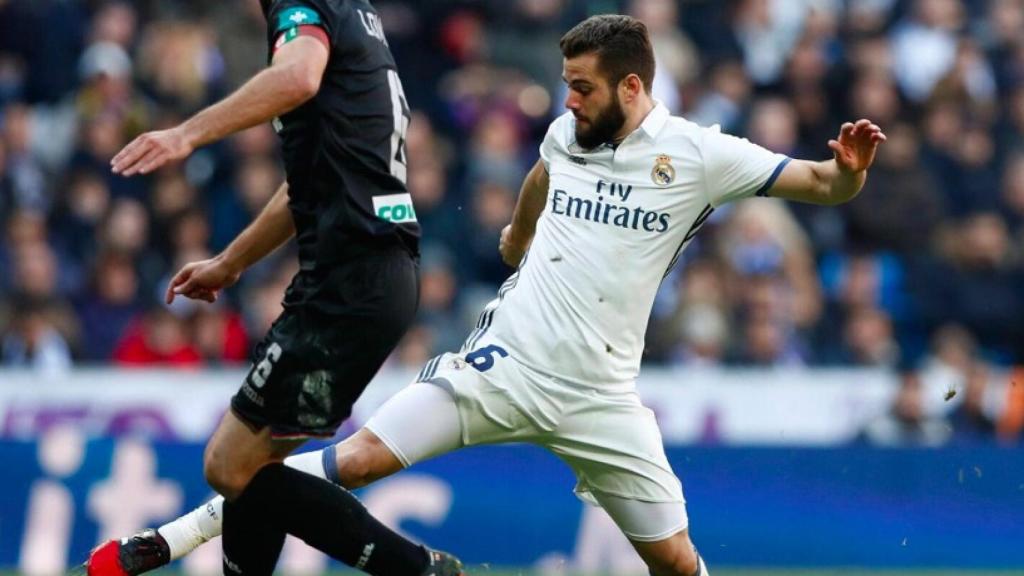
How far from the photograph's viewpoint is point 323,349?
661cm

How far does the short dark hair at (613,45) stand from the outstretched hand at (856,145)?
79cm

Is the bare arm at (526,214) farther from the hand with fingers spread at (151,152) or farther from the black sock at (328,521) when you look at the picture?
the hand with fingers spread at (151,152)

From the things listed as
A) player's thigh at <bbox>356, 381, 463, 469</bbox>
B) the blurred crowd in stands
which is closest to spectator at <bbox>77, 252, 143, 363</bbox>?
the blurred crowd in stands

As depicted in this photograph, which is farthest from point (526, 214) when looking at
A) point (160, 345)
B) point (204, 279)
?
point (160, 345)

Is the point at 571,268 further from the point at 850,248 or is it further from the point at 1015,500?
the point at 850,248

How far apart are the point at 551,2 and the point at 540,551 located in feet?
17.5

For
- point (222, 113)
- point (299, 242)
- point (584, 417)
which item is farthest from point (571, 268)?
point (222, 113)

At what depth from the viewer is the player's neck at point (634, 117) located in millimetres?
7246

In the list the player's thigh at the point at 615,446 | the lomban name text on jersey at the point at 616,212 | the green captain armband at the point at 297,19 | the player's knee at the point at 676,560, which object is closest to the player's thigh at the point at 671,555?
the player's knee at the point at 676,560

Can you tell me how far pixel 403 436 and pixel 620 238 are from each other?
1081 millimetres

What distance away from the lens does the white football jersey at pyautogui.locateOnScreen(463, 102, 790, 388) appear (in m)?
7.20

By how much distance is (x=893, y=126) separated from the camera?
14.6 m

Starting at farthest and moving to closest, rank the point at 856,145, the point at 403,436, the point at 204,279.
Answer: the point at 204,279
the point at 403,436
the point at 856,145

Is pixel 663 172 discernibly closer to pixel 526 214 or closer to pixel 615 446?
pixel 526 214
